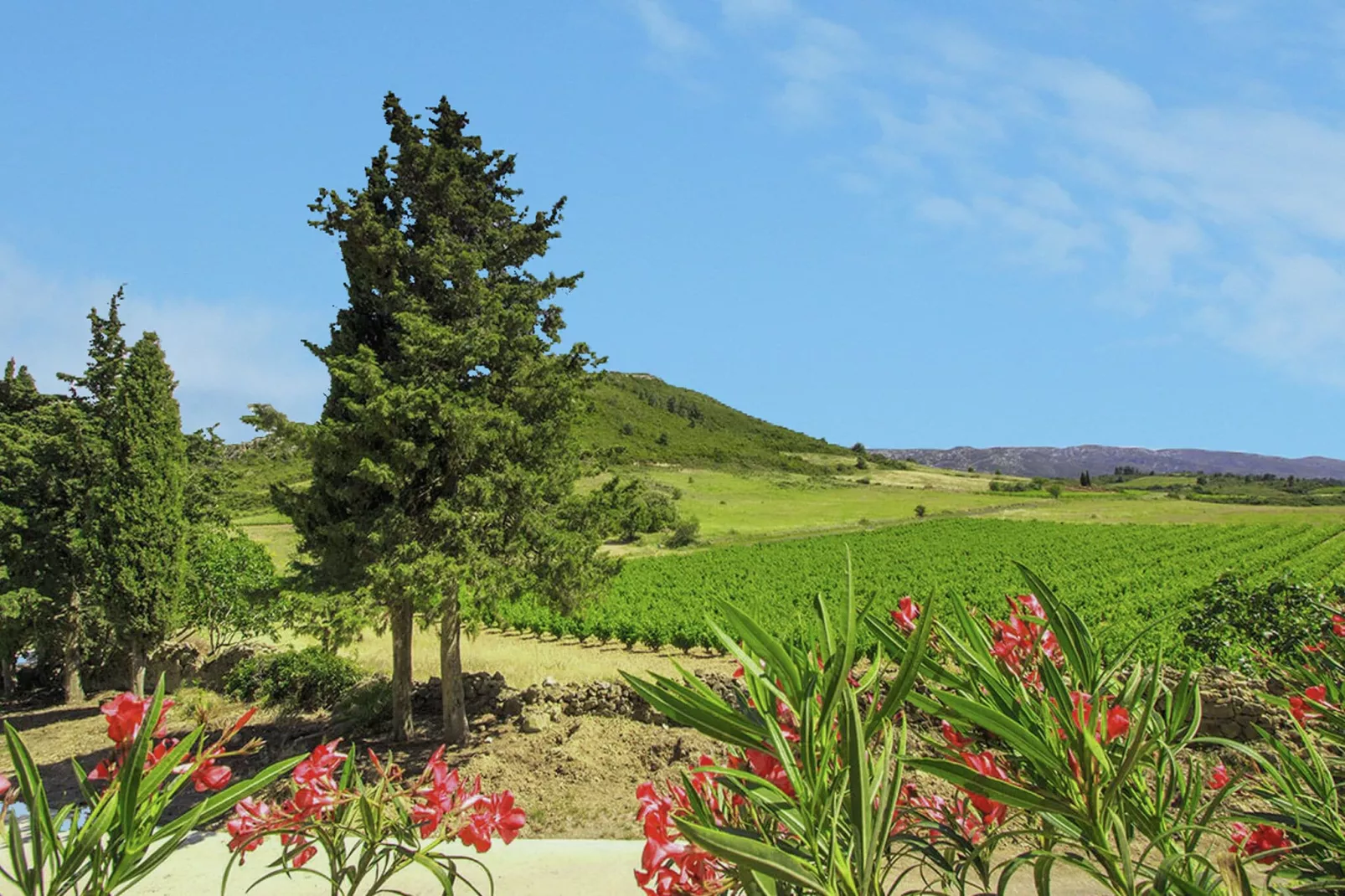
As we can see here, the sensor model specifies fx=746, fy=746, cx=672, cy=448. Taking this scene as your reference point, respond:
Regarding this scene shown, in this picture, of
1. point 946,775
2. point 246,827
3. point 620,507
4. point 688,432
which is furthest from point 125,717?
point 688,432

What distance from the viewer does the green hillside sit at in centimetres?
→ 10569

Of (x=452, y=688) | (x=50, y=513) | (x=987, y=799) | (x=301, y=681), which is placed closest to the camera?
(x=987, y=799)

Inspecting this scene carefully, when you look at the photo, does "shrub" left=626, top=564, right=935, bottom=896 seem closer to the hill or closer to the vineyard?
the vineyard

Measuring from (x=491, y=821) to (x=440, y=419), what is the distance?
7972mm

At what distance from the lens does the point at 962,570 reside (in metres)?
32.2

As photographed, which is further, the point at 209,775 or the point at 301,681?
the point at 301,681

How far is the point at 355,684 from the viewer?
47.4 feet

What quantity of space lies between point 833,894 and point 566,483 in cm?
1000

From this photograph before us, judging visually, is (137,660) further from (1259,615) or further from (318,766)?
(1259,615)

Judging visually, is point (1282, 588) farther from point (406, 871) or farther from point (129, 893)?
point (129, 893)

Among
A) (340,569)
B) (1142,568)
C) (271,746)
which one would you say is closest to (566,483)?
(340,569)

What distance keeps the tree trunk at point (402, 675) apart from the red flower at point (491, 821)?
8.97 metres

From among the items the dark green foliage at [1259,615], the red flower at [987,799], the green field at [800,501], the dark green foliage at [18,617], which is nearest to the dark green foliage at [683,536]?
the green field at [800,501]

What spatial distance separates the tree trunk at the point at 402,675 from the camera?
10.8 m
